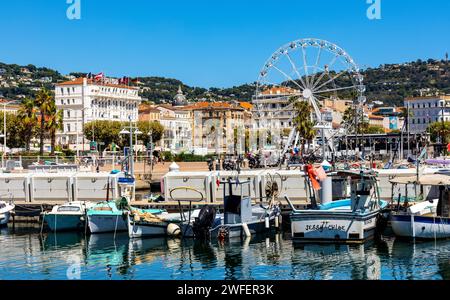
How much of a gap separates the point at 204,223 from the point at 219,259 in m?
6.54

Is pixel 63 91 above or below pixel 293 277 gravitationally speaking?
above

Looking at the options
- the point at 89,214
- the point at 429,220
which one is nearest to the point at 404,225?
the point at 429,220

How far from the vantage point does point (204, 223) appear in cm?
4547

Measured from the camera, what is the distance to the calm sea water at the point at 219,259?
3500cm

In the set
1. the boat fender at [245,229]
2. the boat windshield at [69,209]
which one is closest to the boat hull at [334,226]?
the boat fender at [245,229]

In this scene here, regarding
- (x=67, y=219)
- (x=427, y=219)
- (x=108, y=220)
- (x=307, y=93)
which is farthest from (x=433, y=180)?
(x=307, y=93)

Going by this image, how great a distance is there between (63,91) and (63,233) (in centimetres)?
13096

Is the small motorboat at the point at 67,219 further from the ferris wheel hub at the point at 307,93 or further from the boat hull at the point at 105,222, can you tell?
the ferris wheel hub at the point at 307,93

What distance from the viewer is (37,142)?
552 ft

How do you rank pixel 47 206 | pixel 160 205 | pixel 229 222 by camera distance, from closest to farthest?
pixel 229 222, pixel 160 205, pixel 47 206

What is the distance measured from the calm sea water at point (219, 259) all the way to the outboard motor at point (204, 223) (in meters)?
1.10

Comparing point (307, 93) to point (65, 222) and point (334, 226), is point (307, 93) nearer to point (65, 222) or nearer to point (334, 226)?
point (65, 222)

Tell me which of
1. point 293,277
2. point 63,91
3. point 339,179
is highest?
point 63,91
